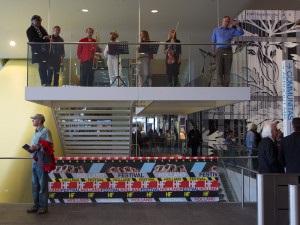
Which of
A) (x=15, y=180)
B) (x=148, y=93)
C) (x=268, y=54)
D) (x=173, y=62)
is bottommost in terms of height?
(x=15, y=180)

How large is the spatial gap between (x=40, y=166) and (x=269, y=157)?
379cm

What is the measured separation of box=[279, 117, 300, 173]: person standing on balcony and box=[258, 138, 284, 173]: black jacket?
0.09 m

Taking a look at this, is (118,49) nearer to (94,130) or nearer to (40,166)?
(40,166)

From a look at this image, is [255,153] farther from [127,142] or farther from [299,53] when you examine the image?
[299,53]

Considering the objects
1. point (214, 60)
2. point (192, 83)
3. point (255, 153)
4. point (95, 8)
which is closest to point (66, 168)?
point (192, 83)

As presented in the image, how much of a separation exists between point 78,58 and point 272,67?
13.5 m

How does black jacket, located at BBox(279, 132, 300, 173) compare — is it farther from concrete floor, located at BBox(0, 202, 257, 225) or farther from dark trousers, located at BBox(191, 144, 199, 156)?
dark trousers, located at BBox(191, 144, 199, 156)

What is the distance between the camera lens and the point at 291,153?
5.49m

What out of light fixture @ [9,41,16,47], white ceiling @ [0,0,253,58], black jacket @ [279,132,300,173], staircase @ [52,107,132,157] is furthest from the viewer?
light fixture @ [9,41,16,47]

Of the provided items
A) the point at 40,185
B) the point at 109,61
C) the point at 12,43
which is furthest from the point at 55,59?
the point at 12,43

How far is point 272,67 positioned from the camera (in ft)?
65.0

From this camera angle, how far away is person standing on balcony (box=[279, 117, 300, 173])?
5453 millimetres

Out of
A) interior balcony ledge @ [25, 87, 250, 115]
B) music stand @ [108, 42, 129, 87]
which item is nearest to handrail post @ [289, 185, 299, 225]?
interior balcony ledge @ [25, 87, 250, 115]

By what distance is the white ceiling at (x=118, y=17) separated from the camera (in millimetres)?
12578
